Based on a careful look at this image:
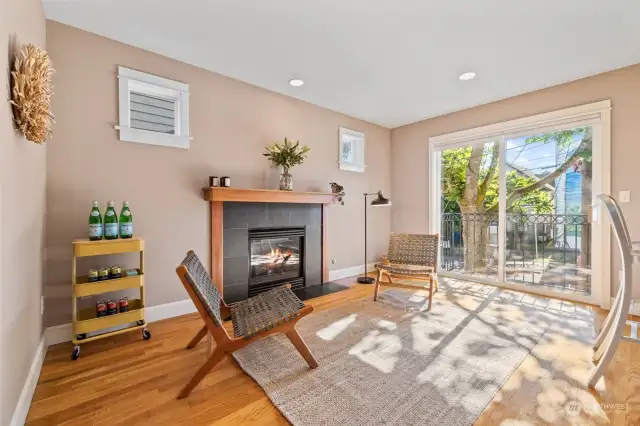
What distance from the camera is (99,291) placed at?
7.23 feet

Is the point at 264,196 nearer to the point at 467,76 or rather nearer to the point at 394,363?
the point at 394,363

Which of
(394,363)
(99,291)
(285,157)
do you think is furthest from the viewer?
(285,157)

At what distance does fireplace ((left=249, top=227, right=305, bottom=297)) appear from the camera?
3529mm

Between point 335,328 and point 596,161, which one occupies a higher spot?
point 596,161

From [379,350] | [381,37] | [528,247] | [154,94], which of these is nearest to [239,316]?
[379,350]

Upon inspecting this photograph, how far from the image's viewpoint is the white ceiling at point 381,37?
2211 mm

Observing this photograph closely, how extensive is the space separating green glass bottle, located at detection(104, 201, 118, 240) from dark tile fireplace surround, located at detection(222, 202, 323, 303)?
1.05m

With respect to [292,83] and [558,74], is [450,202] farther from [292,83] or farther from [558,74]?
[292,83]

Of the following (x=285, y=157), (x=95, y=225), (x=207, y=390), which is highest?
(x=285, y=157)

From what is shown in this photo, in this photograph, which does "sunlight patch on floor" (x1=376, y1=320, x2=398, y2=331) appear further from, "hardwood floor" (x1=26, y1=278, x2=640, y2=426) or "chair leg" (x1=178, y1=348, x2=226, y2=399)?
"chair leg" (x1=178, y1=348, x2=226, y2=399)

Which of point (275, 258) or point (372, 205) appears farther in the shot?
point (372, 205)

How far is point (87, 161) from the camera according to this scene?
2.49m

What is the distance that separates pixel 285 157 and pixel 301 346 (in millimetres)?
2310

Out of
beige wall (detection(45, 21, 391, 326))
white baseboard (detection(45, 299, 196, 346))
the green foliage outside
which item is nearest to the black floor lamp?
beige wall (detection(45, 21, 391, 326))
